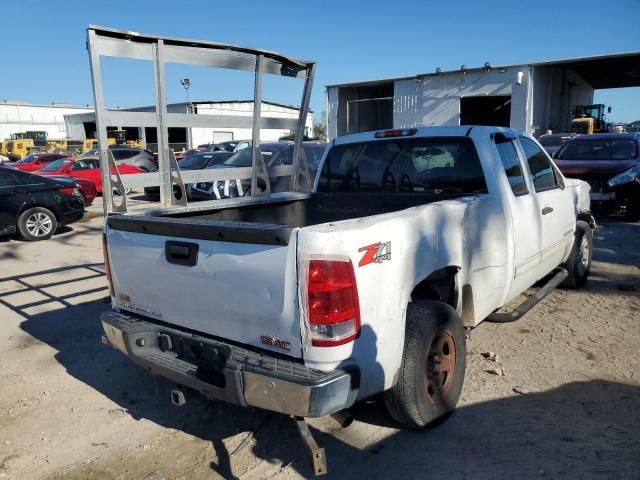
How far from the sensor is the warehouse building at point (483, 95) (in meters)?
25.3

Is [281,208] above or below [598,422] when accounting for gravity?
above

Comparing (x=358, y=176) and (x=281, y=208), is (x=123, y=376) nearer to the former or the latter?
(x=281, y=208)

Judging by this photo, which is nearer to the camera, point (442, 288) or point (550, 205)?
point (442, 288)

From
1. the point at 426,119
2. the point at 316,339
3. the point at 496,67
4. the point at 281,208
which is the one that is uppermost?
the point at 496,67

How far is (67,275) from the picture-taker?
773cm

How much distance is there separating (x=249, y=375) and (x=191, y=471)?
2.95 ft

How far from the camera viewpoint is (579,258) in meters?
6.14

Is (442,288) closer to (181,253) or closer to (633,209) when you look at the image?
(181,253)

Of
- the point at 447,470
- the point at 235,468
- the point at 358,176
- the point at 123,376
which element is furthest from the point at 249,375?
the point at 358,176

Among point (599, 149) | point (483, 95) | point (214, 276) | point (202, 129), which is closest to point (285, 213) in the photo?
point (214, 276)

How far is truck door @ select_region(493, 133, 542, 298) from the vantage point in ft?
13.8

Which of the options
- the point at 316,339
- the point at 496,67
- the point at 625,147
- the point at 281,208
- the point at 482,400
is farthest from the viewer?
the point at 496,67

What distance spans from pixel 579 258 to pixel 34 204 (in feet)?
33.2

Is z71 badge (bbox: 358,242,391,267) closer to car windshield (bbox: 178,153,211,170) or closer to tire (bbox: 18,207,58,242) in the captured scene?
tire (bbox: 18,207,58,242)
